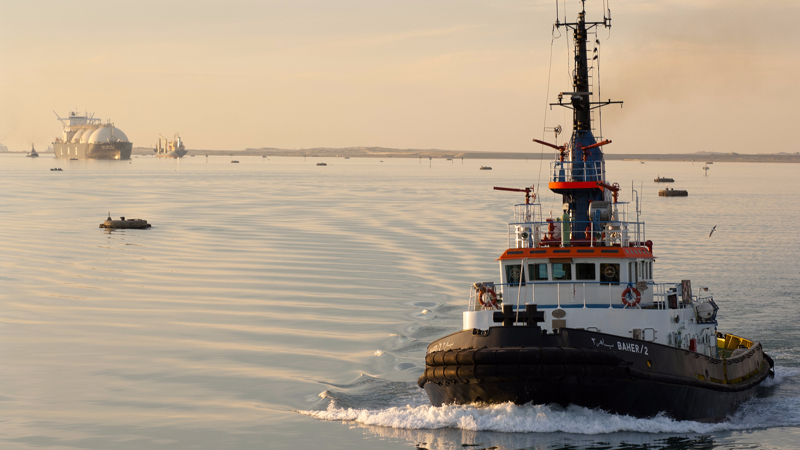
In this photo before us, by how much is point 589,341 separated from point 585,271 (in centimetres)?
394

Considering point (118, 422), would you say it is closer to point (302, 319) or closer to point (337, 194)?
point (302, 319)

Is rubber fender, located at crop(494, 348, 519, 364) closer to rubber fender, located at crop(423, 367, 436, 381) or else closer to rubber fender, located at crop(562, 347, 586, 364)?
rubber fender, located at crop(562, 347, 586, 364)

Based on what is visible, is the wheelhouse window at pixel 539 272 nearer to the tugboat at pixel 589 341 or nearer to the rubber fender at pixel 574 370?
the tugboat at pixel 589 341

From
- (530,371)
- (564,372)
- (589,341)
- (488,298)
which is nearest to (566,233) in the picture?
(488,298)

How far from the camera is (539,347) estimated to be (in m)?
21.2

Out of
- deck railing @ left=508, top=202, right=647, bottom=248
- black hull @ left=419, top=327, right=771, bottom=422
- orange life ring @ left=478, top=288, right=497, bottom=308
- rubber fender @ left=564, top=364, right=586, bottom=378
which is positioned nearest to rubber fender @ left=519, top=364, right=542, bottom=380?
black hull @ left=419, top=327, right=771, bottom=422

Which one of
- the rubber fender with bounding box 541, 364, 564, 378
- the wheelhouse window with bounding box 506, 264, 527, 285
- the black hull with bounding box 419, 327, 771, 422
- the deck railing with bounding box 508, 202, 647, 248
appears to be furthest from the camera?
the deck railing with bounding box 508, 202, 647, 248

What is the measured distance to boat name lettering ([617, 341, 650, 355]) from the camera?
21703 millimetres

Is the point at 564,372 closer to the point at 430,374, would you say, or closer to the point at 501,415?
the point at 501,415

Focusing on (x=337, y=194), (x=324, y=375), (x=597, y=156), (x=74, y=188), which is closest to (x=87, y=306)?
(x=324, y=375)

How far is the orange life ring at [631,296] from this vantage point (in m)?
23.8

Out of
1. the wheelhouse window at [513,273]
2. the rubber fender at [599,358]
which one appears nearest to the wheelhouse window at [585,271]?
the wheelhouse window at [513,273]

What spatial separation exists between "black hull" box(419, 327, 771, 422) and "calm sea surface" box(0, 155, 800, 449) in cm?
43

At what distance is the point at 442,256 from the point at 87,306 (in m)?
26.7
